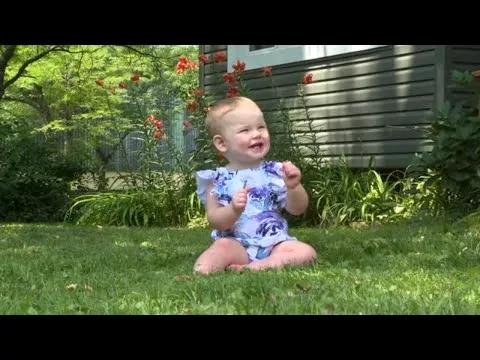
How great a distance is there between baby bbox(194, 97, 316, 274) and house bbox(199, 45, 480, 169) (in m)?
4.15

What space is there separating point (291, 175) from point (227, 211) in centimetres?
39

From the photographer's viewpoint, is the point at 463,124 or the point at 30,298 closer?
the point at 30,298

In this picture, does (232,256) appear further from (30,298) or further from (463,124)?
(463,124)

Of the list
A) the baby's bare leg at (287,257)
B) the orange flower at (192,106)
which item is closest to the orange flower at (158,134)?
the orange flower at (192,106)

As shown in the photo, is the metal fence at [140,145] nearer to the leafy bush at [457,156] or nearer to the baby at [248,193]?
the leafy bush at [457,156]

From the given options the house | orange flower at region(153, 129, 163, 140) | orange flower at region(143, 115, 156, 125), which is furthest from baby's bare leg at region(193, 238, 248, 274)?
orange flower at region(143, 115, 156, 125)

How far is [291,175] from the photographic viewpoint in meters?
3.70

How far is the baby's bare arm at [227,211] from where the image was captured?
3.43 meters

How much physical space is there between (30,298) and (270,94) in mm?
7922

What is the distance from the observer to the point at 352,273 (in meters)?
3.09

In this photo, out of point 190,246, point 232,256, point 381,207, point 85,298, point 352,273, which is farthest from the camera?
point 381,207

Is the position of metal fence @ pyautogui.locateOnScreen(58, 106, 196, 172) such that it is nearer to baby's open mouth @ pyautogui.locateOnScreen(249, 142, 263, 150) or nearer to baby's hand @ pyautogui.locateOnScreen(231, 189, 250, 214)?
baby's open mouth @ pyautogui.locateOnScreen(249, 142, 263, 150)

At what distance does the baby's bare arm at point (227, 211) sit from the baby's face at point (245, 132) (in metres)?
0.31
